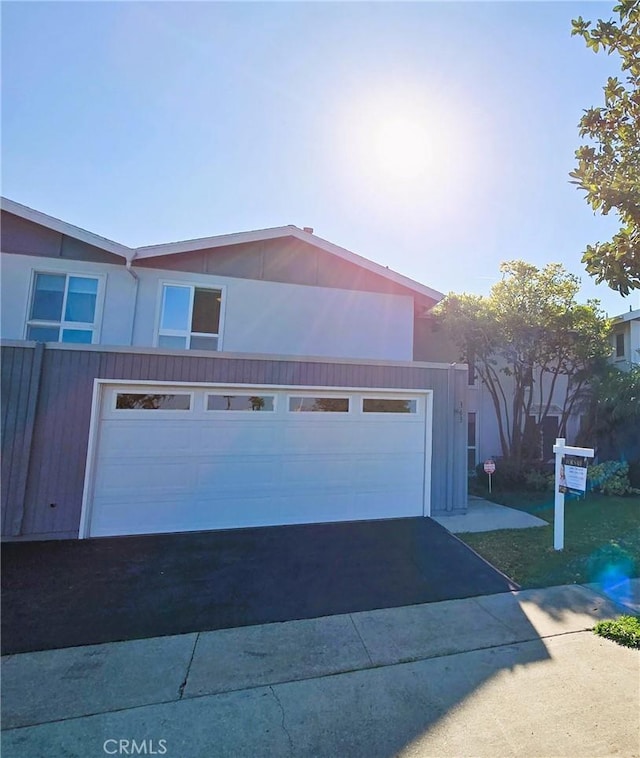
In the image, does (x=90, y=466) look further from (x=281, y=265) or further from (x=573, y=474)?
(x=573, y=474)

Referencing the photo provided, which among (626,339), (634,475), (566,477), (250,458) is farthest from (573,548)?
(626,339)

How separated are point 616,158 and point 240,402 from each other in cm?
662

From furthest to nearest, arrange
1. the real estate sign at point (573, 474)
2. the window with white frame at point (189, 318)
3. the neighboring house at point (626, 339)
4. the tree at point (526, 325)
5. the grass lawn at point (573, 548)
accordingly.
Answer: the neighboring house at point (626, 339) → the tree at point (526, 325) → the window with white frame at point (189, 318) → the real estate sign at point (573, 474) → the grass lawn at point (573, 548)

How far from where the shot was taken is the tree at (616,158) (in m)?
4.60

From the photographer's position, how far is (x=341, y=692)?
307cm

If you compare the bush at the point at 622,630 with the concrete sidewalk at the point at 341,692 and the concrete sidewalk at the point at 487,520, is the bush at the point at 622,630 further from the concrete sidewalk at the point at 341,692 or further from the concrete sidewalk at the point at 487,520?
the concrete sidewalk at the point at 487,520

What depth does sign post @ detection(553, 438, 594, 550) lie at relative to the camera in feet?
19.8

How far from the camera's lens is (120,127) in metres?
7.18

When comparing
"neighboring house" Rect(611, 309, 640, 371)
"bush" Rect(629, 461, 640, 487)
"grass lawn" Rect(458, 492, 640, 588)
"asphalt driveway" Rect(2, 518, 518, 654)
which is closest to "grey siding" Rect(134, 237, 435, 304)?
"asphalt driveway" Rect(2, 518, 518, 654)

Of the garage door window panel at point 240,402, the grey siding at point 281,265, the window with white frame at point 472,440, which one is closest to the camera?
the garage door window panel at point 240,402

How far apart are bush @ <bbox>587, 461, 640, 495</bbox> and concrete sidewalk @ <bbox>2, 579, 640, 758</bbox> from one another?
747 cm

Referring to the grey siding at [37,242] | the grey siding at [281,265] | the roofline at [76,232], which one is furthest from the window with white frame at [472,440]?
the grey siding at [37,242]

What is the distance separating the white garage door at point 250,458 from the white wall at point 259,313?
2611 mm

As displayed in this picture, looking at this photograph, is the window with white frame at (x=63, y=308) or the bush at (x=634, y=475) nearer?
the window with white frame at (x=63, y=308)
